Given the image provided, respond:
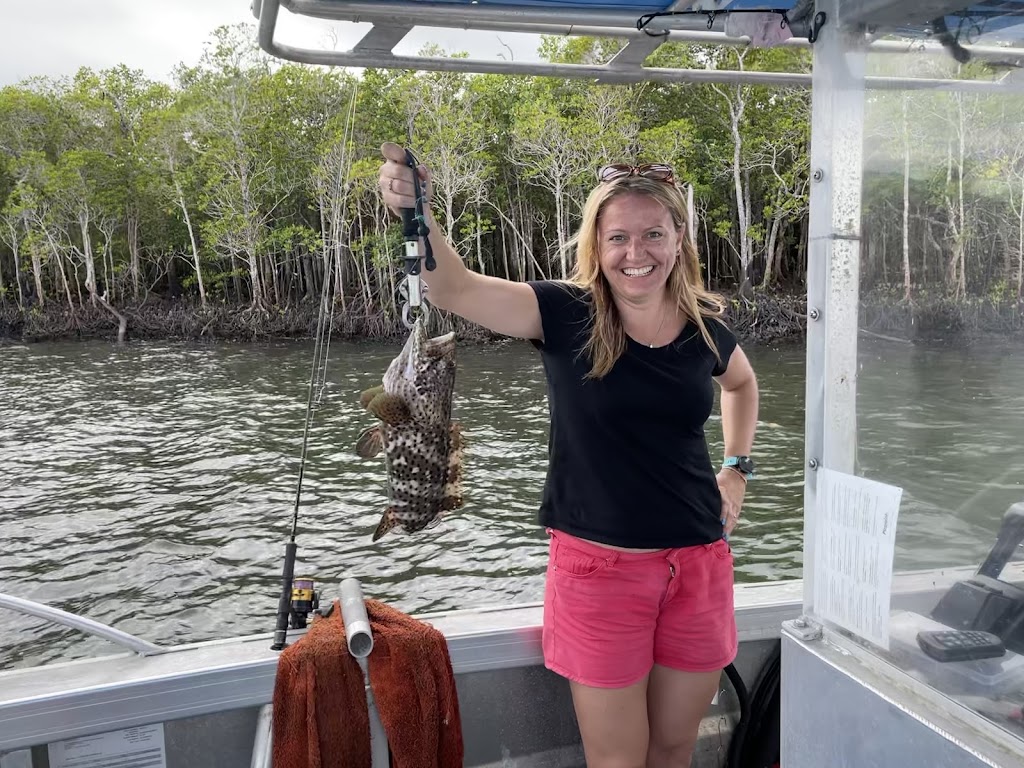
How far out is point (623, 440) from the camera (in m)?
2.17

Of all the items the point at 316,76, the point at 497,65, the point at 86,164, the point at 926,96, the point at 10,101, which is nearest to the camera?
the point at 926,96

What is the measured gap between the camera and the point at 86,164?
128 feet

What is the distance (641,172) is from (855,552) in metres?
1.23

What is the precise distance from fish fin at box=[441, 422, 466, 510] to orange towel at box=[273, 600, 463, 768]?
400 mm

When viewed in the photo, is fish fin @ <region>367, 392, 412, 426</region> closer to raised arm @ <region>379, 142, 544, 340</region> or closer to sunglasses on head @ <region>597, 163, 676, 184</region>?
raised arm @ <region>379, 142, 544, 340</region>

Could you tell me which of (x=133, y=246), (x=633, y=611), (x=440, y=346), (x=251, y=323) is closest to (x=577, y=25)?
(x=440, y=346)

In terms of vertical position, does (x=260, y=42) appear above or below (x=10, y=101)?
below

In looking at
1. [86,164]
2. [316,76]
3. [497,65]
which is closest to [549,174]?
[316,76]

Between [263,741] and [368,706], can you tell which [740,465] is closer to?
[368,706]

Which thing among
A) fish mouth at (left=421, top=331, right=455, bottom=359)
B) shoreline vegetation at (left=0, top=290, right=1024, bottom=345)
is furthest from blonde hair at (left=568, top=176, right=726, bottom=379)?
shoreline vegetation at (left=0, top=290, right=1024, bottom=345)

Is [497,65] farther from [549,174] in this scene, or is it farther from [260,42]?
[549,174]

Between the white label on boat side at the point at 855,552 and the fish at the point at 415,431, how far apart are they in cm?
108

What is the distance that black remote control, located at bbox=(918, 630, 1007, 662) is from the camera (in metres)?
1.44

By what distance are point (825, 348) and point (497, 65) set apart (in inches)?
53.4
